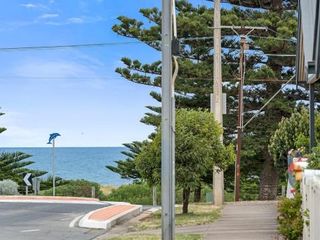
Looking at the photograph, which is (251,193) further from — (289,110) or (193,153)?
(193,153)

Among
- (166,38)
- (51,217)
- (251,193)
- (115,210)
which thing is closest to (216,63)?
(115,210)

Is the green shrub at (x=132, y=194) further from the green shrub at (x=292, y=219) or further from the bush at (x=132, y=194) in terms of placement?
the green shrub at (x=292, y=219)

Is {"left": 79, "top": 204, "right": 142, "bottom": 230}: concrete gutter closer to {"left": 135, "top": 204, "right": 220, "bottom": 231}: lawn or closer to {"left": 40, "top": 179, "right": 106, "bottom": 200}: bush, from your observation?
{"left": 135, "top": 204, "right": 220, "bottom": 231}: lawn

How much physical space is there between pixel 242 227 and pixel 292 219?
3.32 meters

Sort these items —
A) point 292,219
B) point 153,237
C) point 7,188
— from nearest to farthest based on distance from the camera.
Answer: point 292,219
point 153,237
point 7,188

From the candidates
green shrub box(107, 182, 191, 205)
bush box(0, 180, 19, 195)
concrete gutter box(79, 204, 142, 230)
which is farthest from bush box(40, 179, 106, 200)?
concrete gutter box(79, 204, 142, 230)

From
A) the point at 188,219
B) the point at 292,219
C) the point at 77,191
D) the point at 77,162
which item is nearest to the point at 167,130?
the point at 292,219

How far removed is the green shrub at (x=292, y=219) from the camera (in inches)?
373

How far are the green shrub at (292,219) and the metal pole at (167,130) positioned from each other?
6.28 feet

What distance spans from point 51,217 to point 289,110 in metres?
19.2

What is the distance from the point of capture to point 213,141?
16.5 meters

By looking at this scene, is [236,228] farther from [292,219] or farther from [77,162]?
[77,162]

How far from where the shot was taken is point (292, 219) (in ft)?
32.5

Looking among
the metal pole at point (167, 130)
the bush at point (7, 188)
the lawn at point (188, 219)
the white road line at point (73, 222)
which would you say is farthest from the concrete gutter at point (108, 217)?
the bush at point (7, 188)
